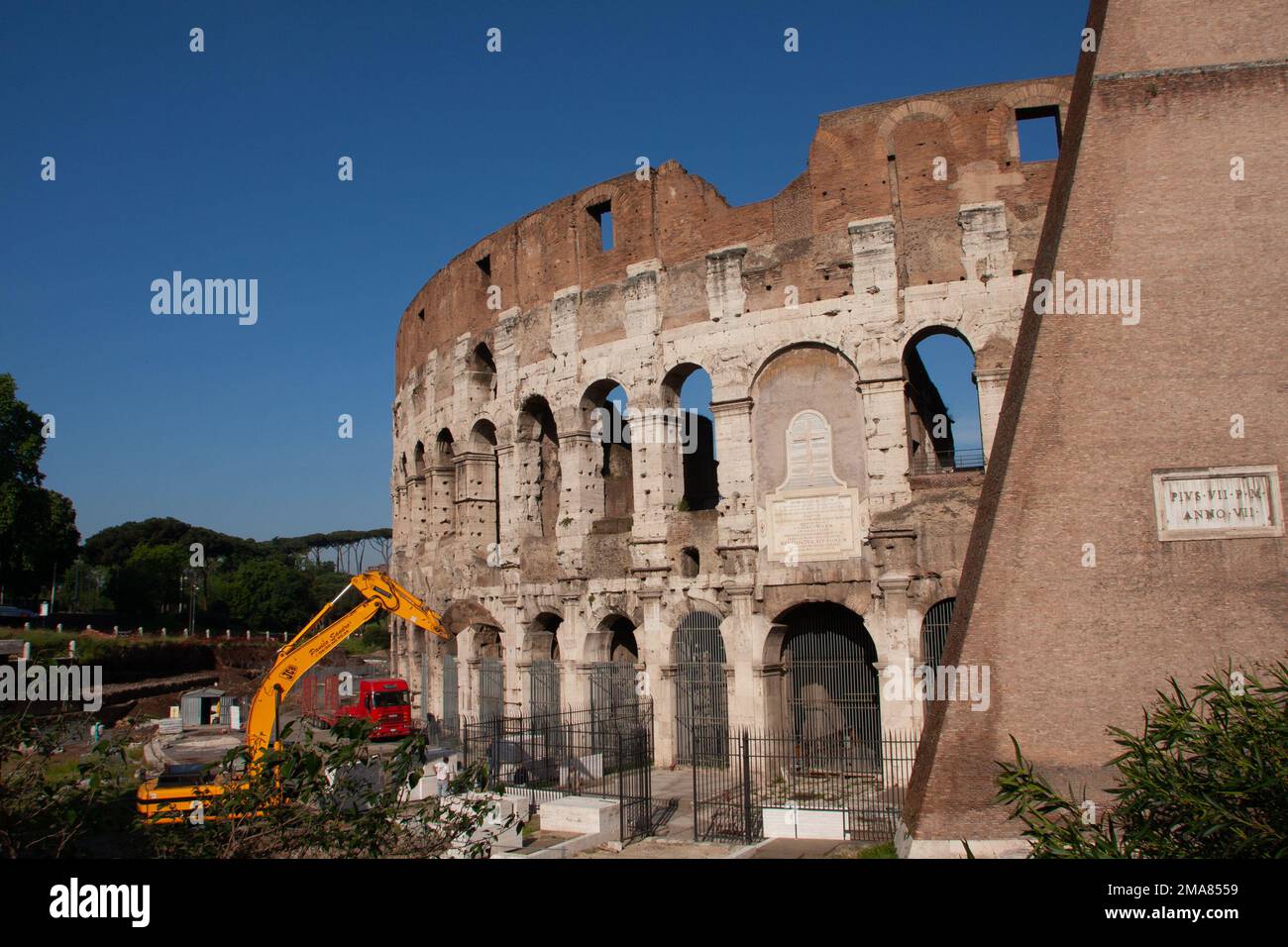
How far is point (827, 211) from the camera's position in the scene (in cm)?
1623

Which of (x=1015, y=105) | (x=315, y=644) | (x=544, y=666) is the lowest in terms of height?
(x=544, y=666)

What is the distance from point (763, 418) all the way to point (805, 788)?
239 inches

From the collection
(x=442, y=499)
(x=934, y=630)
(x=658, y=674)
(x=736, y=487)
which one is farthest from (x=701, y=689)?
(x=442, y=499)

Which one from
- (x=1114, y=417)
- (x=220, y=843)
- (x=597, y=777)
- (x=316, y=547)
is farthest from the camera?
(x=316, y=547)

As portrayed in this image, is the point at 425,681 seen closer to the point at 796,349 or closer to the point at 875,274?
the point at 796,349

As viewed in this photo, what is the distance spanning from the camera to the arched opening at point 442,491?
23484 mm

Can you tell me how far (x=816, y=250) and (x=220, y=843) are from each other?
13.4 metres

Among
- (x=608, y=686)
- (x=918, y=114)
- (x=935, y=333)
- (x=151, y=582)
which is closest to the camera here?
(x=935, y=333)

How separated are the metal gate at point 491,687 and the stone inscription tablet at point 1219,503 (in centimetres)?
1415

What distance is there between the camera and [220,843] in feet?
17.5

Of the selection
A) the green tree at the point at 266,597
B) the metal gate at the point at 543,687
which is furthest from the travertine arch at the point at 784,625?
the green tree at the point at 266,597
